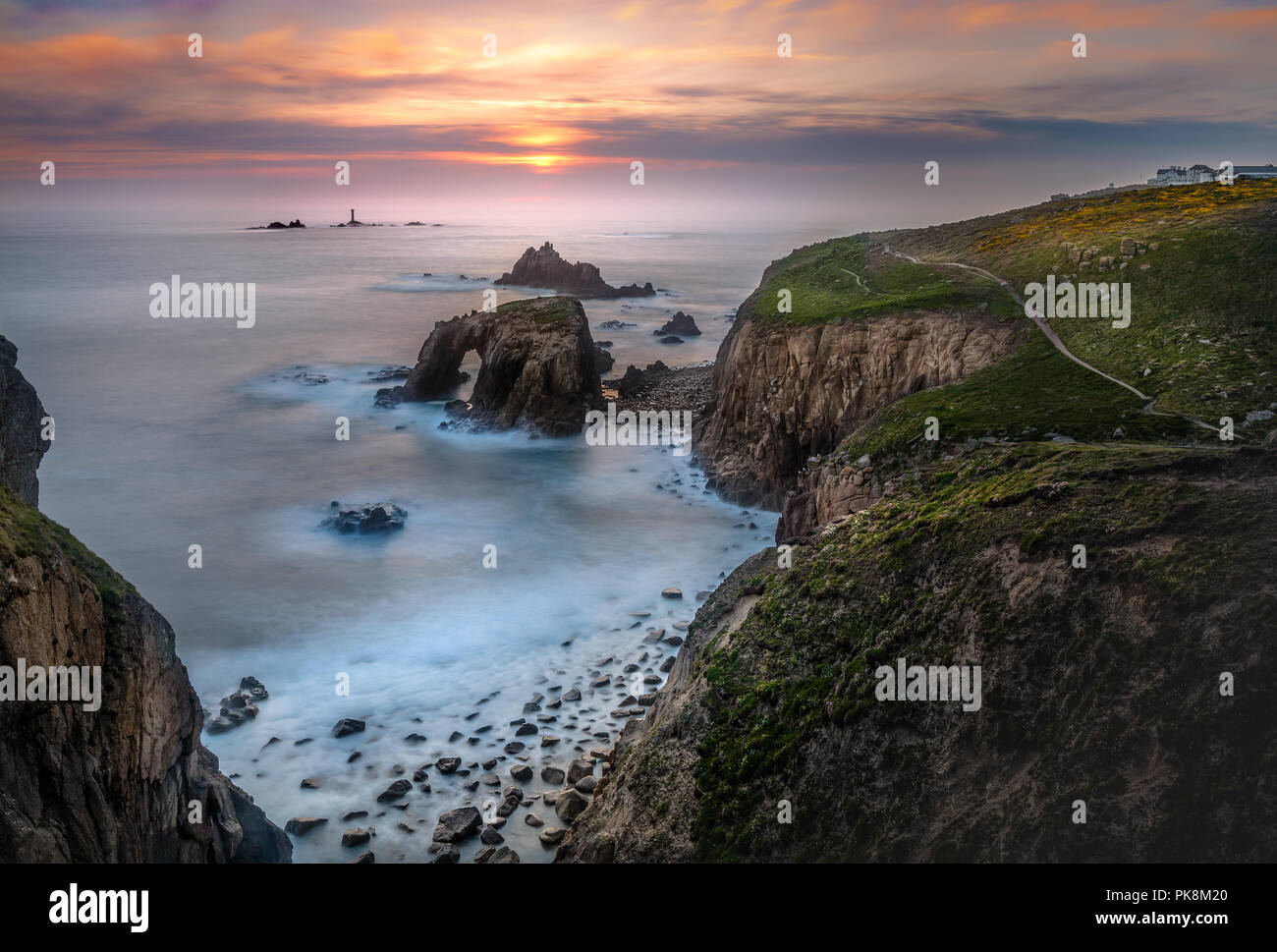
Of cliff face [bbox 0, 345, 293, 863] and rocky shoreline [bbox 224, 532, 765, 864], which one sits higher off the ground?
cliff face [bbox 0, 345, 293, 863]

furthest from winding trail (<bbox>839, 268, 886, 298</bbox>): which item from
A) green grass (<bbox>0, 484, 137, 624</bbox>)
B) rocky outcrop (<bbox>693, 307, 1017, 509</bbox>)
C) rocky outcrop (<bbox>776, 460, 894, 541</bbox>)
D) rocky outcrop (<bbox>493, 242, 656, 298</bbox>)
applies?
rocky outcrop (<bbox>493, 242, 656, 298</bbox>)

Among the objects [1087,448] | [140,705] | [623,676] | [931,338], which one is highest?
[931,338]

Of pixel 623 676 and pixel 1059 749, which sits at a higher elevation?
pixel 1059 749

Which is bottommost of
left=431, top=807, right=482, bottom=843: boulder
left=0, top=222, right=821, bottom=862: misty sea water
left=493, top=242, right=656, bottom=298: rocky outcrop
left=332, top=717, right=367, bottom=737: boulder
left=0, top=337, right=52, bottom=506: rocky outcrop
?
left=431, top=807, right=482, bottom=843: boulder

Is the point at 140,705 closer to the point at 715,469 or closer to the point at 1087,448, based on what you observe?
the point at 1087,448

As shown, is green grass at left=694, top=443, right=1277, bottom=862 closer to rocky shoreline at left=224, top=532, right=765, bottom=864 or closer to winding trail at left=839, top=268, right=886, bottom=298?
rocky shoreline at left=224, top=532, right=765, bottom=864
